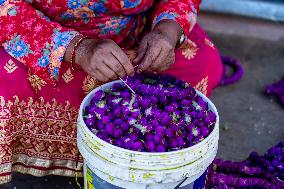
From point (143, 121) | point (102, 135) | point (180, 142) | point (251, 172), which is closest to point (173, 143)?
point (180, 142)

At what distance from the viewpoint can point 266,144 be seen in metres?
2.67

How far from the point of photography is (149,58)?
1.90 metres

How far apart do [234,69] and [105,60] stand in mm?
1725

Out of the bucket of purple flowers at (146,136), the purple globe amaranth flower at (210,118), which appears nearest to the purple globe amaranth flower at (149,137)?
the bucket of purple flowers at (146,136)

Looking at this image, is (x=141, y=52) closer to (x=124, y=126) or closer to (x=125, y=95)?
(x=125, y=95)

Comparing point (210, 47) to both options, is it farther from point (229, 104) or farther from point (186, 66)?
point (229, 104)

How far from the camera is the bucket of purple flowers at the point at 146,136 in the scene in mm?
1609

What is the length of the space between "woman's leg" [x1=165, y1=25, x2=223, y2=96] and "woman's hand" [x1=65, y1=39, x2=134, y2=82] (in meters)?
0.37

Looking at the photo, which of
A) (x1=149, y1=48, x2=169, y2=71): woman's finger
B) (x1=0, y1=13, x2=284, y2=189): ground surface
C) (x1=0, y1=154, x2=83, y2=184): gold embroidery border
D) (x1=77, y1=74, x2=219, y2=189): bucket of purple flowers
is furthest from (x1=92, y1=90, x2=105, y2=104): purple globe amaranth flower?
(x1=0, y1=13, x2=284, y2=189): ground surface

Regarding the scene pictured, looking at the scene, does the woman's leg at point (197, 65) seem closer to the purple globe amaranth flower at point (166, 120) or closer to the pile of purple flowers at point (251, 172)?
the pile of purple flowers at point (251, 172)

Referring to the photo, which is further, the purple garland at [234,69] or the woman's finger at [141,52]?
the purple garland at [234,69]

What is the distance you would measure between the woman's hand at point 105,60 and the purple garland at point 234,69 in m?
1.45

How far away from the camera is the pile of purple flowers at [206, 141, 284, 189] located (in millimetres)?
2229

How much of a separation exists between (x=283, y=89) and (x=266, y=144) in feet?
1.74
